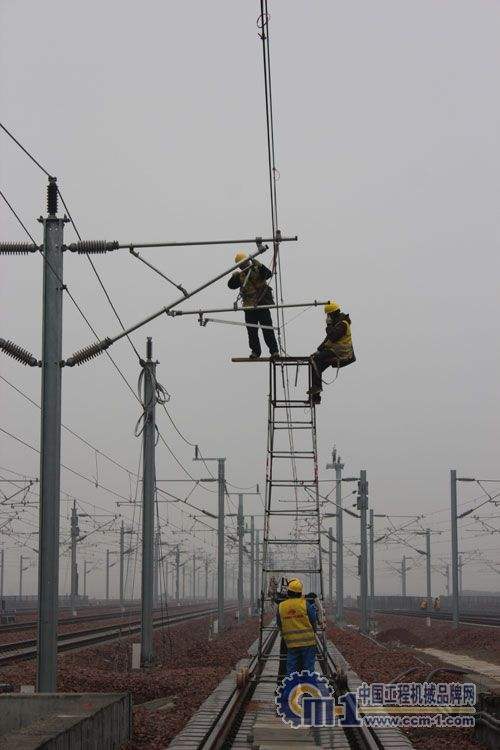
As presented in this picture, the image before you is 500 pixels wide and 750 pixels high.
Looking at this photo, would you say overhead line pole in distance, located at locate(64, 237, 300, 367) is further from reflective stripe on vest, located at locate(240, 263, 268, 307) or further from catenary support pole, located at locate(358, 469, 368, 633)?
catenary support pole, located at locate(358, 469, 368, 633)

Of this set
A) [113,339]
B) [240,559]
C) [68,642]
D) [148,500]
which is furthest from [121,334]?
[240,559]

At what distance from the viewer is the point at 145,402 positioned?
78.0 ft

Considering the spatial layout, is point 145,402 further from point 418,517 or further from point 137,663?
point 418,517

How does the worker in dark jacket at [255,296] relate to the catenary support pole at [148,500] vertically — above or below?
above

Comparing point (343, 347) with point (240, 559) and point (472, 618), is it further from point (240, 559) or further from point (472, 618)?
point (472, 618)

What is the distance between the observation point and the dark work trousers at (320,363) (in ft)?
52.2

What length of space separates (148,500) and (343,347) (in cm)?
976

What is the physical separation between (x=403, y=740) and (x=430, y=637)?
1412 inches

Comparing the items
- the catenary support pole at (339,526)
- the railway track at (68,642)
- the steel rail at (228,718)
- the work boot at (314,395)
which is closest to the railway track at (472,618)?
the catenary support pole at (339,526)

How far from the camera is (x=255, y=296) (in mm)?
15336

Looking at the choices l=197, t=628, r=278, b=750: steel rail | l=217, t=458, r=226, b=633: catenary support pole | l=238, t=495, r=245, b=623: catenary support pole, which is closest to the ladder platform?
l=197, t=628, r=278, b=750: steel rail

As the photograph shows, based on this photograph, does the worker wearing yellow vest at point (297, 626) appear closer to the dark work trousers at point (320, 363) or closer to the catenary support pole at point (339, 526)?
the dark work trousers at point (320, 363)

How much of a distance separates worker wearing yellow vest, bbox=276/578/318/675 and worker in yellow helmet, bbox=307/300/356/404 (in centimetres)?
397

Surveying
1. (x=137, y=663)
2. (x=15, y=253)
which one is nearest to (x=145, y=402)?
(x=137, y=663)
